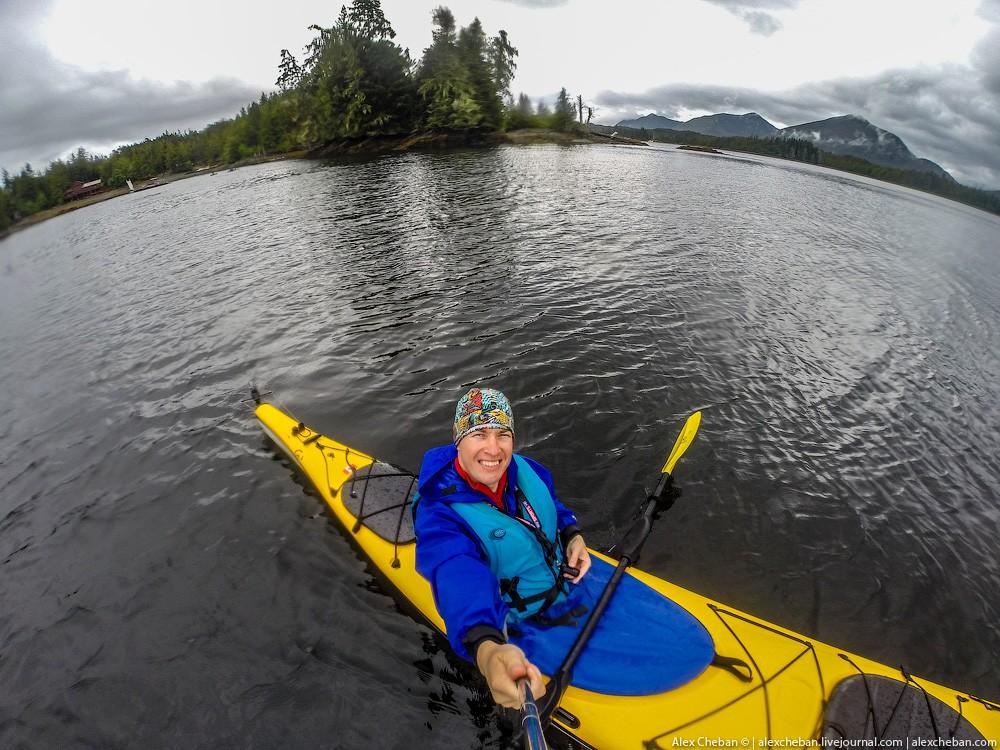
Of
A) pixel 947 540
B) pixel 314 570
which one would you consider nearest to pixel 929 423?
pixel 947 540

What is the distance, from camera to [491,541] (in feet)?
12.8

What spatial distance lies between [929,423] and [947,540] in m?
3.78

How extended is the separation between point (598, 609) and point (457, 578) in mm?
1845

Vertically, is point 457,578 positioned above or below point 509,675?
above

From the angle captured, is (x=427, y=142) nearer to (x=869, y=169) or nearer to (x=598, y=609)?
(x=598, y=609)

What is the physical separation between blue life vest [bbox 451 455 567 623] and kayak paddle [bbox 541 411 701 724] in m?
0.40

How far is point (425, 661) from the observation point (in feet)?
17.7

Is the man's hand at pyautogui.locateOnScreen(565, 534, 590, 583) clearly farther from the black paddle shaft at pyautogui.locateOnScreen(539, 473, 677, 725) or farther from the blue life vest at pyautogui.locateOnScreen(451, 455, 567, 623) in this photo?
the black paddle shaft at pyautogui.locateOnScreen(539, 473, 677, 725)

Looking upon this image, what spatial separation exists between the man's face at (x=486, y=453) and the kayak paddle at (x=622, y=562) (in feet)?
5.78

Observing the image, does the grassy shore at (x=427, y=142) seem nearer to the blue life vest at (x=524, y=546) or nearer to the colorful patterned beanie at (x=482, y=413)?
the colorful patterned beanie at (x=482, y=413)

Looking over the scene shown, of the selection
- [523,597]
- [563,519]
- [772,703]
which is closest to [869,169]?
[563,519]

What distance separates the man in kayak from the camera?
3182mm

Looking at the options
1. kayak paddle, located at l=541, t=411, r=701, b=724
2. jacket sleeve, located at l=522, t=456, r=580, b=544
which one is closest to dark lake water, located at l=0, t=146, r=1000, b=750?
kayak paddle, located at l=541, t=411, r=701, b=724

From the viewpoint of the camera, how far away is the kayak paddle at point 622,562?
387 centimetres
